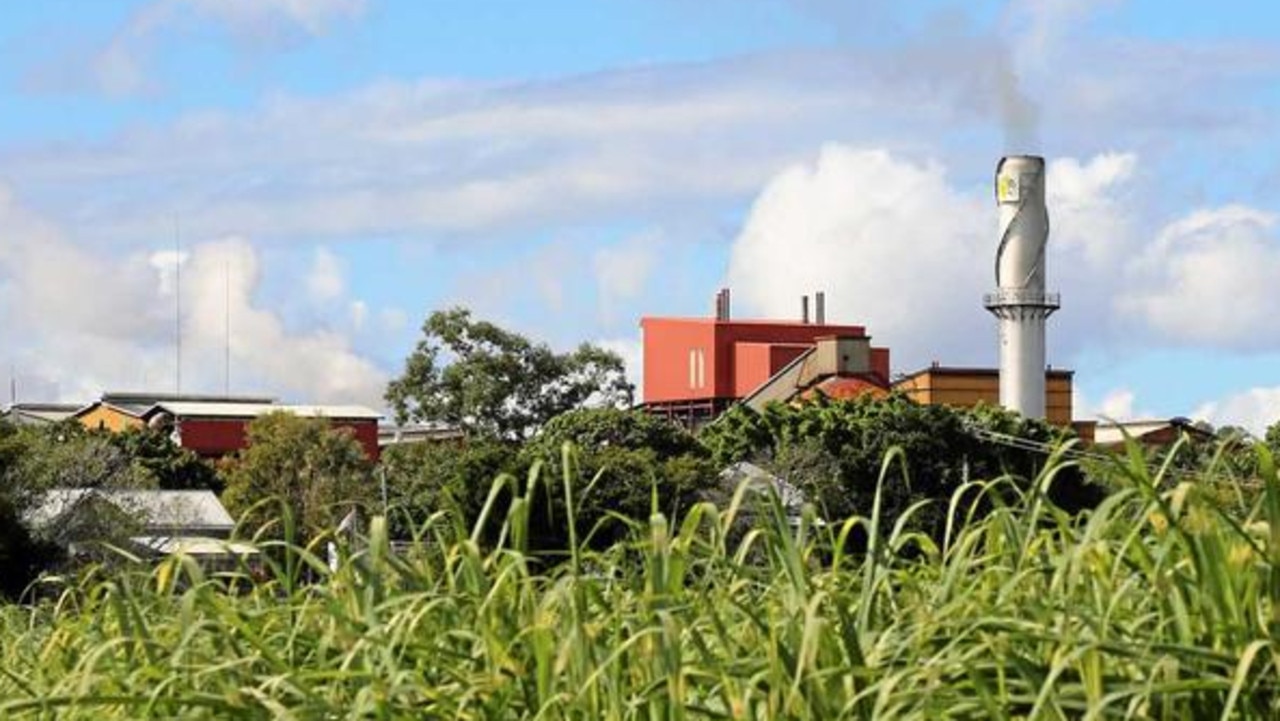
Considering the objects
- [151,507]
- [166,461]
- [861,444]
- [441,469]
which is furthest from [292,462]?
[861,444]

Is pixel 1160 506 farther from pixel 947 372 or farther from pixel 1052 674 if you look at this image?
pixel 947 372

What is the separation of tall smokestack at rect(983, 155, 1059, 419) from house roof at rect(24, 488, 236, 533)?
40.8 m

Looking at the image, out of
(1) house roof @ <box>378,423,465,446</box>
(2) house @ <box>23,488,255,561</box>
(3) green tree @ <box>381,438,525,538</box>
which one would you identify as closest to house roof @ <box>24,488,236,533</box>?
(2) house @ <box>23,488,255,561</box>

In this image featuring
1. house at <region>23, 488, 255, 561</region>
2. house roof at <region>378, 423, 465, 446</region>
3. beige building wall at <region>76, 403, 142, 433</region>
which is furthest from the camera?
beige building wall at <region>76, 403, 142, 433</region>

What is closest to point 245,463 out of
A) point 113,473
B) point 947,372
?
point 113,473

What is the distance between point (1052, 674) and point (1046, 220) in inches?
4297

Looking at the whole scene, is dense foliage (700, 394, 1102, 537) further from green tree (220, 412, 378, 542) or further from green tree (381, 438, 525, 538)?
green tree (220, 412, 378, 542)

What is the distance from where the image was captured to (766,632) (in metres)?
5.96

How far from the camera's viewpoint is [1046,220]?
112812mm

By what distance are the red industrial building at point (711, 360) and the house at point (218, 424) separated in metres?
13.1

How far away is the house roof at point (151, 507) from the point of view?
5791cm

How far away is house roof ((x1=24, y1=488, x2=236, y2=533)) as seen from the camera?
190ft

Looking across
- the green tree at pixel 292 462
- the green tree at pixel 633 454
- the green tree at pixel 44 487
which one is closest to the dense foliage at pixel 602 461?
the green tree at pixel 633 454

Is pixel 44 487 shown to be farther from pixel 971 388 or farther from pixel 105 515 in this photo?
pixel 971 388
